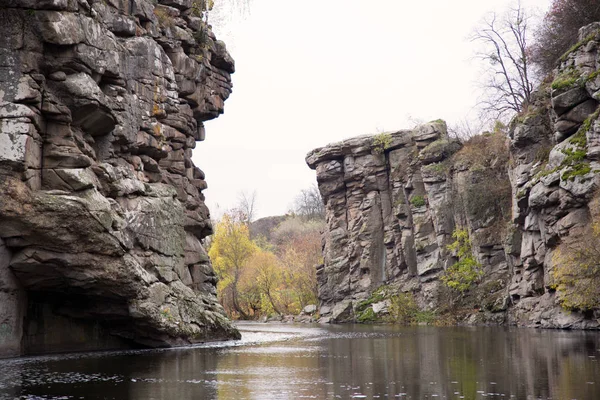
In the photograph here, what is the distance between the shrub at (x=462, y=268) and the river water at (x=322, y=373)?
2823 cm

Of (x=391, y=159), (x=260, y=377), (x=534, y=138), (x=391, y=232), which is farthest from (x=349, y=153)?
(x=260, y=377)

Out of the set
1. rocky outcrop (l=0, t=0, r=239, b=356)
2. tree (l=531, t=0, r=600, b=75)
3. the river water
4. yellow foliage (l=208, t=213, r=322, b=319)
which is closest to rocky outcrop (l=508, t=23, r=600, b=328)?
tree (l=531, t=0, r=600, b=75)

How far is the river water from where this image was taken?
1367cm

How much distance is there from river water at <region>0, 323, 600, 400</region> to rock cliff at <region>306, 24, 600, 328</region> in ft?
43.9

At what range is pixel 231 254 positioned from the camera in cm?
7969

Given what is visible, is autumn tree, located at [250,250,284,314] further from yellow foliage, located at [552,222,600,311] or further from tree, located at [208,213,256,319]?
yellow foliage, located at [552,222,600,311]

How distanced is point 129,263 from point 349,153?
1758 inches

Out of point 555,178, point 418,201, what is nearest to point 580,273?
point 555,178

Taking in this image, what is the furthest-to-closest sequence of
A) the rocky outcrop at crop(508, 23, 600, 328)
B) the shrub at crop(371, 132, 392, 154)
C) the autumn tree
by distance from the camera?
the autumn tree < the shrub at crop(371, 132, 392, 154) < the rocky outcrop at crop(508, 23, 600, 328)

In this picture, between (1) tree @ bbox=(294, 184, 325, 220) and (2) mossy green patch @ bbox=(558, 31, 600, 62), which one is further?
(1) tree @ bbox=(294, 184, 325, 220)

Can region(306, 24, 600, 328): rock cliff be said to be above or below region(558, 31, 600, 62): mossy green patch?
below

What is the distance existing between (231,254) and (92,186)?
180ft

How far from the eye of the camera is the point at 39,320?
2553 centimetres

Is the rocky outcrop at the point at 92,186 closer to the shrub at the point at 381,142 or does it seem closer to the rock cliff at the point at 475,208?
the rock cliff at the point at 475,208
